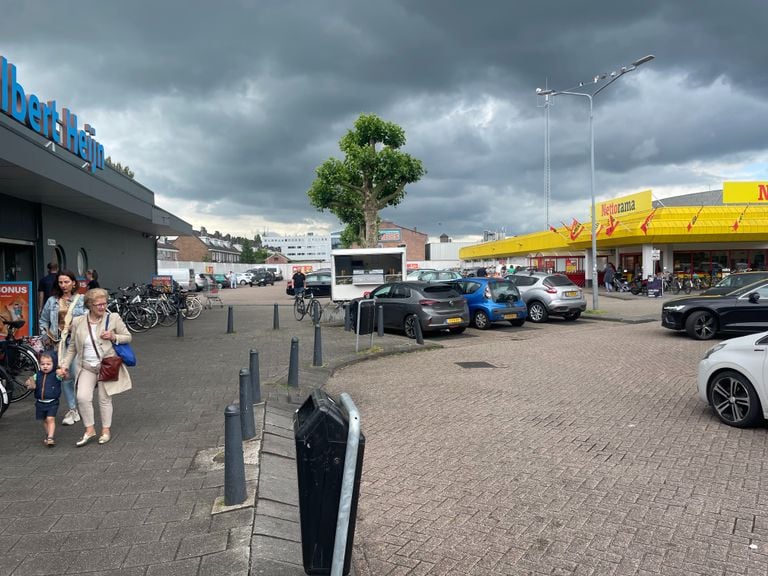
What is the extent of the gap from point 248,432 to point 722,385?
5124mm

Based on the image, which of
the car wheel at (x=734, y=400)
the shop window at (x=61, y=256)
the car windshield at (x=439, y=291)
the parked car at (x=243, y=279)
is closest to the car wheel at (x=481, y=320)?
the car windshield at (x=439, y=291)

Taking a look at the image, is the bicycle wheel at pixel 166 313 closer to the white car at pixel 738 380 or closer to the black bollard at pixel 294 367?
the black bollard at pixel 294 367

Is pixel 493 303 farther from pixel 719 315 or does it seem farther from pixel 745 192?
pixel 745 192

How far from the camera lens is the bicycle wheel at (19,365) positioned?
7141 mm

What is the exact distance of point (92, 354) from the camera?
536 centimetres

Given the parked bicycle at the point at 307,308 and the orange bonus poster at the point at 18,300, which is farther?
the parked bicycle at the point at 307,308

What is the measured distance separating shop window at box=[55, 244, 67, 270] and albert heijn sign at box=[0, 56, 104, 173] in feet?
7.98

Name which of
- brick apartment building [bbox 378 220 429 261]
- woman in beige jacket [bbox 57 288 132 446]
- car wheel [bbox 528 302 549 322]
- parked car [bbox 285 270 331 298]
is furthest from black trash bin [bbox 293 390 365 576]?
brick apartment building [bbox 378 220 429 261]

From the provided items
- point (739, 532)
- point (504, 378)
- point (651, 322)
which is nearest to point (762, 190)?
point (651, 322)

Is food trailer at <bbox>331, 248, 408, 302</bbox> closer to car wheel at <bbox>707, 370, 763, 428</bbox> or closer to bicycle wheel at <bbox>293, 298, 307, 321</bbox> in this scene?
bicycle wheel at <bbox>293, 298, 307, 321</bbox>

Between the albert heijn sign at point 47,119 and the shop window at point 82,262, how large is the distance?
10.2 feet

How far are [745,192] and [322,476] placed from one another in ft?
121

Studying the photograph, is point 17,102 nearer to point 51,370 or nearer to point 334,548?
point 51,370

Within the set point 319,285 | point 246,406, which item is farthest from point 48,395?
point 319,285
